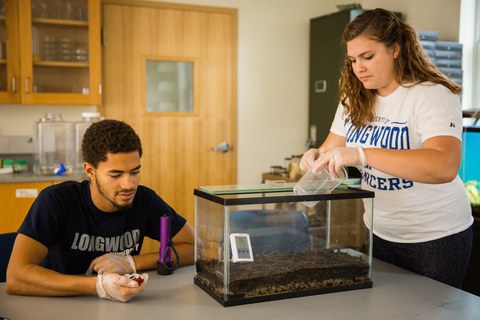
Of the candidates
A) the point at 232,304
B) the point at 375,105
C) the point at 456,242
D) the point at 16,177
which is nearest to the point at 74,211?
the point at 232,304

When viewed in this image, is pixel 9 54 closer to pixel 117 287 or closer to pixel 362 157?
pixel 117 287

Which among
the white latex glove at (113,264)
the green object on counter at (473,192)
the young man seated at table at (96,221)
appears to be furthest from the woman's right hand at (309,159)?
the green object on counter at (473,192)

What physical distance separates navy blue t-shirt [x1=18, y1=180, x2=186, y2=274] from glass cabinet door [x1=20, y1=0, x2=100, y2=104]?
2193 millimetres

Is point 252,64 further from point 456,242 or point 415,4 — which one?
point 456,242

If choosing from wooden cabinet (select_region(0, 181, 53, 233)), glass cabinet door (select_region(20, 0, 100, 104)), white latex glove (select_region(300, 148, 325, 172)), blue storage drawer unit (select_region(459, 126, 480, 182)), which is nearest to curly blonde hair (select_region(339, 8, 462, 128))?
white latex glove (select_region(300, 148, 325, 172))

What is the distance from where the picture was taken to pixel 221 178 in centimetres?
443

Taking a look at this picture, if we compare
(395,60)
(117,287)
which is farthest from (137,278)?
(395,60)

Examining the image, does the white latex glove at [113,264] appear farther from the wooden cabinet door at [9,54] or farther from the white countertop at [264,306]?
the wooden cabinet door at [9,54]

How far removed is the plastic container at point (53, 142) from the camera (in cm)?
388

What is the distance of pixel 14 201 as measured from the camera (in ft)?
11.1

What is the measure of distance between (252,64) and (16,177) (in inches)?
80.0

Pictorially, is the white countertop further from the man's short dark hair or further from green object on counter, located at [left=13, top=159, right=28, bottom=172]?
green object on counter, located at [left=13, top=159, right=28, bottom=172]

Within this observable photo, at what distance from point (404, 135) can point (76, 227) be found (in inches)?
41.1

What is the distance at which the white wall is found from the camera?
444cm
